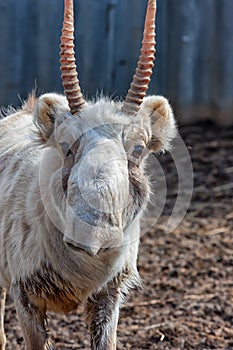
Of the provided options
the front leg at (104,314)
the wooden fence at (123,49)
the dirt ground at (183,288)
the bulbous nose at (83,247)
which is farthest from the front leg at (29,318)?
the wooden fence at (123,49)

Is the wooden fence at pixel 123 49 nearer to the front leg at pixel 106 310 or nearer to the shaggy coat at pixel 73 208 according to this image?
the shaggy coat at pixel 73 208

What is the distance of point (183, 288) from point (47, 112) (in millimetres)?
2647

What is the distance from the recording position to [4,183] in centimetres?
533

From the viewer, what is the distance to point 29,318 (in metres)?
4.96

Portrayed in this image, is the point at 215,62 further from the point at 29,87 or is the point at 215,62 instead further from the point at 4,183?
the point at 4,183

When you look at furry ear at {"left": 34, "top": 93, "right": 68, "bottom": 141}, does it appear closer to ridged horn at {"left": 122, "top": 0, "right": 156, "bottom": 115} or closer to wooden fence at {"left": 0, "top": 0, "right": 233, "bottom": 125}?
ridged horn at {"left": 122, "top": 0, "right": 156, "bottom": 115}

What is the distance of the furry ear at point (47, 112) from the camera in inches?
192

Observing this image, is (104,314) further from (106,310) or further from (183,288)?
(183,288)

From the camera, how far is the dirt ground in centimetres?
609

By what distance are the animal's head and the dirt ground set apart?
164cm

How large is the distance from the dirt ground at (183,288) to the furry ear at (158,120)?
1.66 m

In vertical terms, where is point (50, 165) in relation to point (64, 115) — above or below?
below

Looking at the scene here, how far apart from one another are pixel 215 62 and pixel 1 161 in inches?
266

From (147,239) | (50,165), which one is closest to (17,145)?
(50,165)
